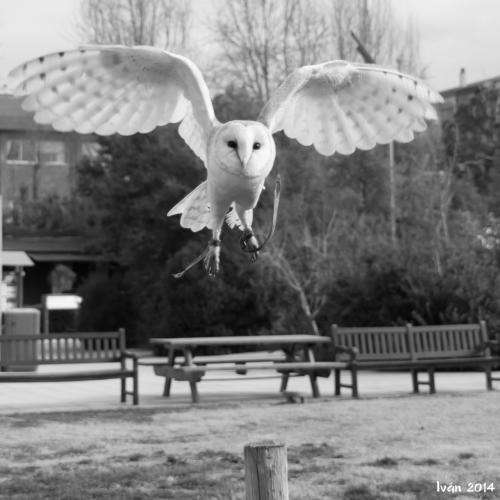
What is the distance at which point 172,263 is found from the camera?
18672 millimetres

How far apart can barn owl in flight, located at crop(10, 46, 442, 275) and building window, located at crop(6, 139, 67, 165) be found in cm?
3150

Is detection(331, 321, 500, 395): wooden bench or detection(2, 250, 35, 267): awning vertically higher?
detection(2, 250, 35, 267): awning

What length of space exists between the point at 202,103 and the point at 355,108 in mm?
774

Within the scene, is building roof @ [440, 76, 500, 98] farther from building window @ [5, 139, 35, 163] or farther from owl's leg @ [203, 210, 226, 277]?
owl's leg @ [203, 210, 226, 277]

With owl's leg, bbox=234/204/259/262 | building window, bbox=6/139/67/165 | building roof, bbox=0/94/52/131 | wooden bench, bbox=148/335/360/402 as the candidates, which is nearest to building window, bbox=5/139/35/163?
building window, bbox=6/139/67/165

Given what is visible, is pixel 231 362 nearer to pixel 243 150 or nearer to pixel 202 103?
pixel 202 103

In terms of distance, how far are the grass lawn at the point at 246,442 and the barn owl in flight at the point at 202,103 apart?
246 cm

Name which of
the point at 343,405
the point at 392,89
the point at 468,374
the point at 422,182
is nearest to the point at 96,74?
the point at 392,89

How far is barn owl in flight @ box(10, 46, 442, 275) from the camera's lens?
358cm

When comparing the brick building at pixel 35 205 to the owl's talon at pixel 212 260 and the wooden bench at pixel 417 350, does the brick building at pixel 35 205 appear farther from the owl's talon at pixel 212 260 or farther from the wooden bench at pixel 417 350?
the owl's talon at pixel 212 260

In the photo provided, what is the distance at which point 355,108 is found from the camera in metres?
4.06

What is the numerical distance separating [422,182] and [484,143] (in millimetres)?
9596

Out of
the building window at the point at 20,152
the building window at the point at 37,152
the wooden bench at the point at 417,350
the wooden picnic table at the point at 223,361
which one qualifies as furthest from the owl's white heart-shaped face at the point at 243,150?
the building window at the point at 20,152

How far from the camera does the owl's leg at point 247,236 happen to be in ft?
11.3
